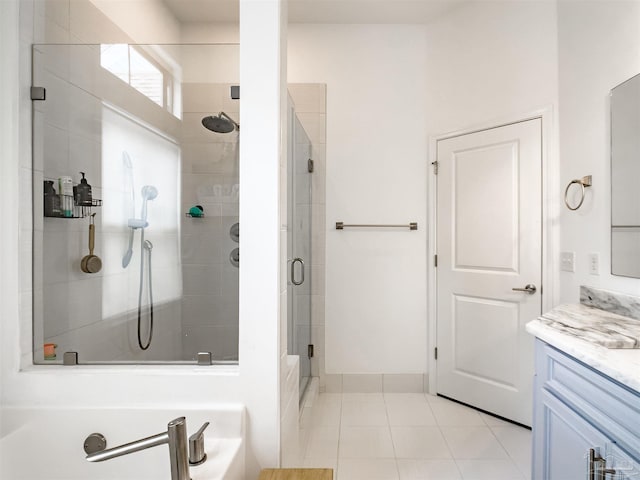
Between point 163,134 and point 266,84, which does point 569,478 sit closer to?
point 266,84

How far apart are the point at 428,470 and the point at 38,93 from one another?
95.1 inches

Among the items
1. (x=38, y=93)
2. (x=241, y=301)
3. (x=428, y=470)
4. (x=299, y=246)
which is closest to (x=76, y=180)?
(x=38, y=93)

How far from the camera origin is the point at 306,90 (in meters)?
2.98

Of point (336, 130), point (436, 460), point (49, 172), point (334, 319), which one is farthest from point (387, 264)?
point (49, 172)

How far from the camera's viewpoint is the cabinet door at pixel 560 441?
1195 millimetres

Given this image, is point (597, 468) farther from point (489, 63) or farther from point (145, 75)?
point (489, 63)

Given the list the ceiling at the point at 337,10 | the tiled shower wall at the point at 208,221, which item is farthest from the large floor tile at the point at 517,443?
the ceiling at the point at 337,10

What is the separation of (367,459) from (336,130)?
7.46 ft

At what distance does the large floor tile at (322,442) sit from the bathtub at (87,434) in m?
1.07

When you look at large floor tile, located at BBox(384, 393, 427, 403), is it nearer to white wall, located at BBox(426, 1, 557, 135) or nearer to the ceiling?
white wall, located at BBox(426, 1, 557, 135)

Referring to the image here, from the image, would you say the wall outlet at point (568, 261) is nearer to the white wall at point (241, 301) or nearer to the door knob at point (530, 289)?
the door knob at point (530, 289)

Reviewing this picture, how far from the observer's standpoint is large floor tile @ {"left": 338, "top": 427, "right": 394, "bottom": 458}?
2119mm

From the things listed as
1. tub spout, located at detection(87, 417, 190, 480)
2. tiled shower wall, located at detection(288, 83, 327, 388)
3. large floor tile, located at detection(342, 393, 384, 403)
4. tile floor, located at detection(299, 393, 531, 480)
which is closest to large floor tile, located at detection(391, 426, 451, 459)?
tile floor, located at detection(299, 393, 531, 480)

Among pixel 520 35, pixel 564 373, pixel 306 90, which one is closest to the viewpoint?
pixel 564 373
